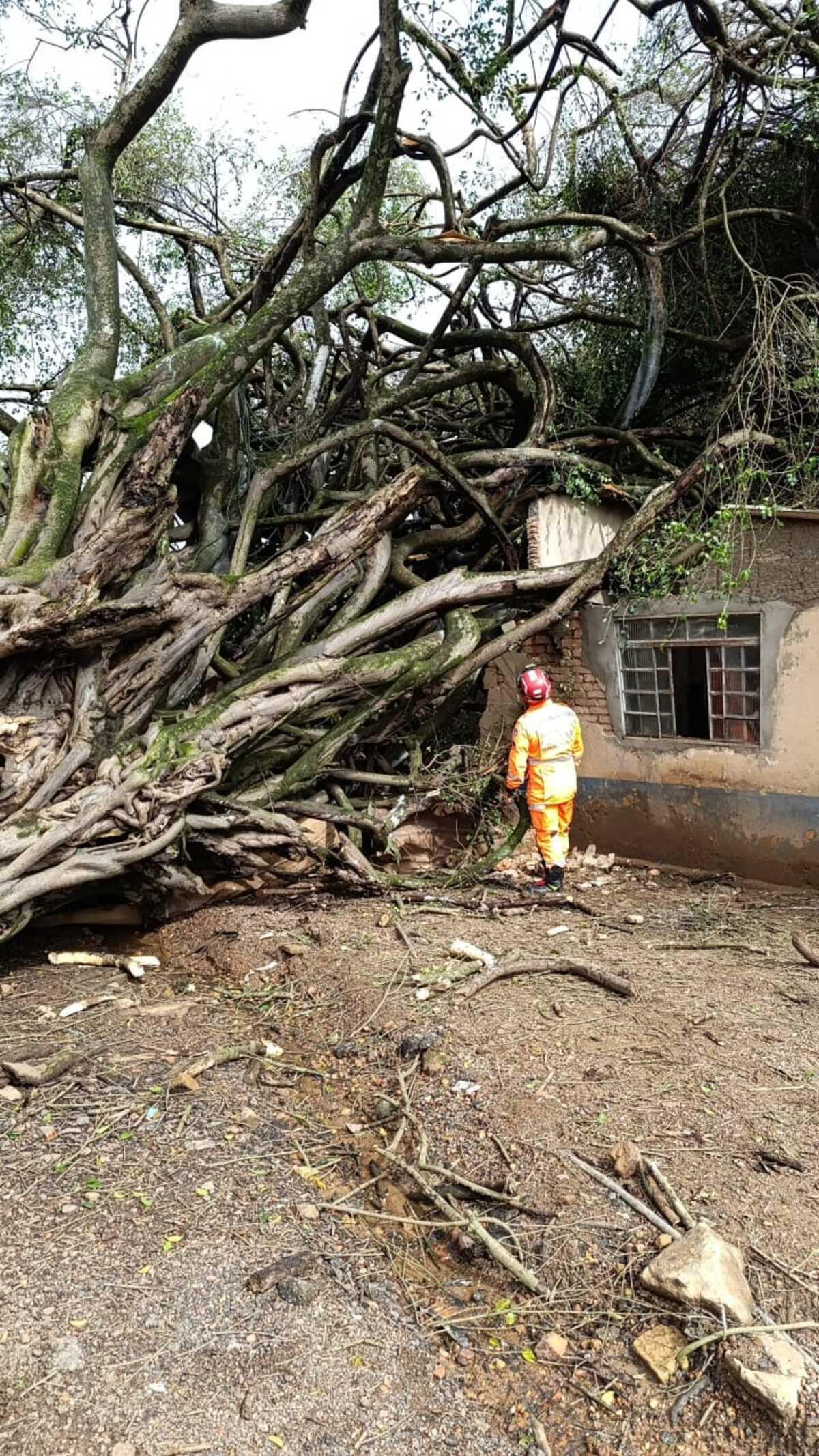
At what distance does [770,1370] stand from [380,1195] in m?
1.76

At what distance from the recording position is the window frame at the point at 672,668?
327 inches

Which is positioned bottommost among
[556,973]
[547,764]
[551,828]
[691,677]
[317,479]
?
[556,973]

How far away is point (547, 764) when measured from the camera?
26.9 ft

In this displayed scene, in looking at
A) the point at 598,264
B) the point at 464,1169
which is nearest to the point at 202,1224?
the point at 464,1169

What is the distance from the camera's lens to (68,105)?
39.9 feet

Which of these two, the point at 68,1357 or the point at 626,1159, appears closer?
the point at 68,1357

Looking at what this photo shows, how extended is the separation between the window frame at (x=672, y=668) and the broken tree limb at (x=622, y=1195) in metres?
5.07

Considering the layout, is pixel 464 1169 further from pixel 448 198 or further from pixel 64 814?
pixel 448 198

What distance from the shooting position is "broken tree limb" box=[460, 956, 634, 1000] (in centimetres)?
595

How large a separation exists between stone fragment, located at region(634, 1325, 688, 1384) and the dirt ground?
0.03 meters

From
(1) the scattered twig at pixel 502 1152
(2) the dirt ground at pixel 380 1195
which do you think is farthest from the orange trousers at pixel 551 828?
(1) the scattered twig at pixel 502 1152

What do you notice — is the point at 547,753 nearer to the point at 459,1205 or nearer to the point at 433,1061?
the point at 433,1061

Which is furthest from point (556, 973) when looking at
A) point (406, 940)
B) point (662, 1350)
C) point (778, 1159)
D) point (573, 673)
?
point (573, 673)

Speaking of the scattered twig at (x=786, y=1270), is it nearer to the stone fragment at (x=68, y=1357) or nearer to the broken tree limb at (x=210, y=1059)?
the stone fragment at (x=68, y=1357)
